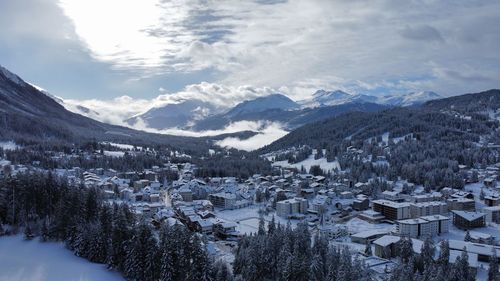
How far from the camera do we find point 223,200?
85.4 metres

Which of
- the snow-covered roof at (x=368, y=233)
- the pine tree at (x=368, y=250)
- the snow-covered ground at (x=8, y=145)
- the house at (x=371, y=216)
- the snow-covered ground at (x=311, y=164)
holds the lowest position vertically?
the pine tree at (x=368, y=250)

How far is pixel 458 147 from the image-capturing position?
129 m

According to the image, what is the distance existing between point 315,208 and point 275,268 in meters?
36.7

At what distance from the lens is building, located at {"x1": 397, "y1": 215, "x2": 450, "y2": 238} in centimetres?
6253

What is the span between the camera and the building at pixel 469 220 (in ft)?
219

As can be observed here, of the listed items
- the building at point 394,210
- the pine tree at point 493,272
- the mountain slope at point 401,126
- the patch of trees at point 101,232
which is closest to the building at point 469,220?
the building at point 394,210

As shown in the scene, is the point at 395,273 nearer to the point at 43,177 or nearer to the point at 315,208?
the point at 315,208

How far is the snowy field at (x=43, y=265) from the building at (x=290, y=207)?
38.4m

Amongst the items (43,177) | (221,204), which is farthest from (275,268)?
(221,204)

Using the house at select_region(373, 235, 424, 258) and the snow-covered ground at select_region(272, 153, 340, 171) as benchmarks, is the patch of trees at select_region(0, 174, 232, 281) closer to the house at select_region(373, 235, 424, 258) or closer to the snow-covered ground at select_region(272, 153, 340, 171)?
the house at select_region(373, 235, 424, 258)

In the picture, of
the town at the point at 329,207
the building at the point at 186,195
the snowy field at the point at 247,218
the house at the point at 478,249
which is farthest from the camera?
the building at the point at 186,195

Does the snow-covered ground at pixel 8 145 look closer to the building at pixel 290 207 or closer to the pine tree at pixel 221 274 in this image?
the building at pixel 290 207

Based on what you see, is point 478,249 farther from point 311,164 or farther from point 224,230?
point 311,164

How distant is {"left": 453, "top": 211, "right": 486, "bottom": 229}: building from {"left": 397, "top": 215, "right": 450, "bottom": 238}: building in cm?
369
